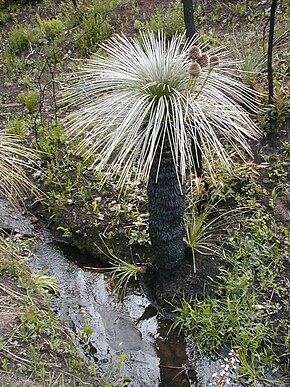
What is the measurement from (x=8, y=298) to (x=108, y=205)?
1122 mm

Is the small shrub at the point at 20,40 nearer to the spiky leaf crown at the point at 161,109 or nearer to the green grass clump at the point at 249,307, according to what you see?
the spiky leaf crown at the point at 161,109

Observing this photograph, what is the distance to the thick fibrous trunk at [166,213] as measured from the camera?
2588mm

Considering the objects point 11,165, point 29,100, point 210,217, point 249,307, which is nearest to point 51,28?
point 29,100

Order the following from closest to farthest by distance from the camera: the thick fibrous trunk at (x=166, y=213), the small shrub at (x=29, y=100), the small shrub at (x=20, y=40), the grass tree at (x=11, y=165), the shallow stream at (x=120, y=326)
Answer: the thick fibrous trunk at (x=166, y=213), the shallow stream at (x=120, y=326), the grass tree at (x=11, y=165), the small shrub at (x=29, y=100), the small shrub at (x=20, y=40)

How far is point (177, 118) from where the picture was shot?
2252 millimetres

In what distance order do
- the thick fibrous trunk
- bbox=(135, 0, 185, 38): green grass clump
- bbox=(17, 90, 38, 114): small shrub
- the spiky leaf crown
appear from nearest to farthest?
the spiky leaf crown → the thick fibrous trunk → bbox=(17, 90, 38, 114): small shrub → bbox=(135, 0, 185, 38): green grass clump

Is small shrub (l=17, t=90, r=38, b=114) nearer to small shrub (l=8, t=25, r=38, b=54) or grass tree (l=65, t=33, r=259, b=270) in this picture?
small shrub (l=8, t=25, r=38, b=54)

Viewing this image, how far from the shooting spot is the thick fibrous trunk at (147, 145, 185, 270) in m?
2.59

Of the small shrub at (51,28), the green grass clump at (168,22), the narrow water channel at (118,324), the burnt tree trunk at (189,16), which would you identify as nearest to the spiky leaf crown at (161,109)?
the burnt tree trunk at (189,16)

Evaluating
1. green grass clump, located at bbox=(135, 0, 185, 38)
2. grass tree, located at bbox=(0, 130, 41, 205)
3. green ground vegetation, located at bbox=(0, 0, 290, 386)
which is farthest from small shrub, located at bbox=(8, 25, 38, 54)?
grass tree, located at bbox=(0, 130, 41, 205)

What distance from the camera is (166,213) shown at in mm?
2738

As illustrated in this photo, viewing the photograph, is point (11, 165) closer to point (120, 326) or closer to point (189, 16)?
point (120, 326)

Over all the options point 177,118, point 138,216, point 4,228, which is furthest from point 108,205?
point 177,118

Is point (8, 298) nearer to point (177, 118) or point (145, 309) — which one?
point (145, 309)
